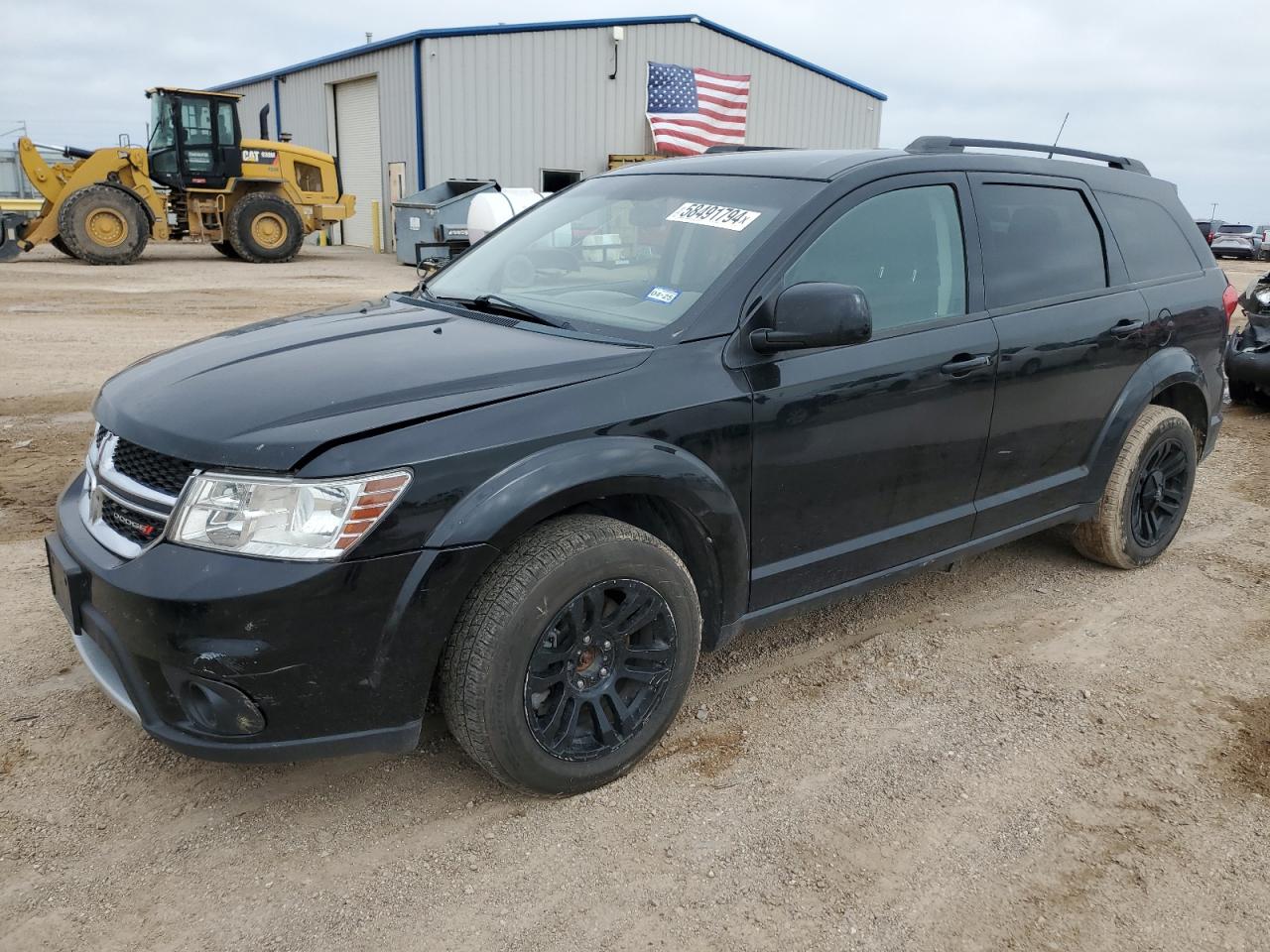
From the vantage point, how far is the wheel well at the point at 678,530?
111 inches

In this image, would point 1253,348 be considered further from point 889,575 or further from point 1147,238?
Result: point 889,575

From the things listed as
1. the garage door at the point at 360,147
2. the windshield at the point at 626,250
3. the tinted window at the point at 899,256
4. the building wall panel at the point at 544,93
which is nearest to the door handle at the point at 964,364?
the tinted window at the point at 899,256

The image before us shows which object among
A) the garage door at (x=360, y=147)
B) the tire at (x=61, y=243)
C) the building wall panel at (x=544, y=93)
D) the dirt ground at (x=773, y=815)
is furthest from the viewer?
the garage door at (x=360, y=147)

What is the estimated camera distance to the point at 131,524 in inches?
97.6

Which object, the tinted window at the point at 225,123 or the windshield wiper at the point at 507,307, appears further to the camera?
the tinted window at the point at 225,123

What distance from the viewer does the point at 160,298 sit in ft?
44.9

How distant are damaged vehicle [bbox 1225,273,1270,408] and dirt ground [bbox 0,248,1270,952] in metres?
4.83

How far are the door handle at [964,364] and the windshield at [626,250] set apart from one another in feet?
2.48

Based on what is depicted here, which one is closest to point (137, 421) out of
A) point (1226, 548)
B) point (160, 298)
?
point (1226, 548)

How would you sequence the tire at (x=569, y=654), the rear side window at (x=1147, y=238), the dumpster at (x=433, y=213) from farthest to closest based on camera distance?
the dumpster at (x=433, y=213), the rear side window at (x=1147, y=238), the tire at (x=569, y=654)

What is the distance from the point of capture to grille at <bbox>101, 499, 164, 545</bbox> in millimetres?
2410

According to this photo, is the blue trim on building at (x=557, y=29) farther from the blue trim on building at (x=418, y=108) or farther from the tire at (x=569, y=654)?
the tire at (x=569, y=654)

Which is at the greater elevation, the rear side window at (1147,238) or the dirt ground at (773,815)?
→ the rear side window at (1147,238)

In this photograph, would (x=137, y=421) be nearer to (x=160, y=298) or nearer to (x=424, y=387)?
(x=424, y=387)
